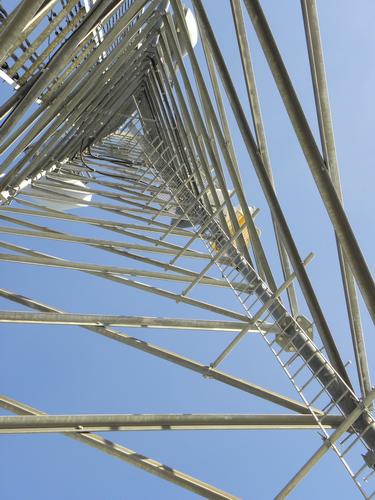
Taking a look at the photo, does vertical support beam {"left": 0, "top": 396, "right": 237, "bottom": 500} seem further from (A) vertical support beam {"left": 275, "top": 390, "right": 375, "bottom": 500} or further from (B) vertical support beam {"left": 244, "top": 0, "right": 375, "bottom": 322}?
(B) vertical support beam {"left": 244, "top": 0, "right": 375, "bottom": 322}

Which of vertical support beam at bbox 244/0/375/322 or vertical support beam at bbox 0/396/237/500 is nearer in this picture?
vertical support beam at bbox 244/0/375/322

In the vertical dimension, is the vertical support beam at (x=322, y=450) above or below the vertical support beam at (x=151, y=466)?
below

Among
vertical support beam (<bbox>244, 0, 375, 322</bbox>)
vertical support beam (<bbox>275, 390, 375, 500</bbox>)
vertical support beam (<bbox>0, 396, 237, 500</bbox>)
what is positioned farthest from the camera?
vertical support beam (<bbox>0, 396, 237, 500</bbox>)

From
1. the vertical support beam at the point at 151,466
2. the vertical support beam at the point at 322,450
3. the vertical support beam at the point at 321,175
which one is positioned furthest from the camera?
the vertical support beam at the point at 151,466

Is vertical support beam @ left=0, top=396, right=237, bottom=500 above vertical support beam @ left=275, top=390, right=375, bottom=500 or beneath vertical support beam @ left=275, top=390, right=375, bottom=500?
above

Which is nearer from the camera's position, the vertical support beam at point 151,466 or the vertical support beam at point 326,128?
the vertical support beam at point 151,466

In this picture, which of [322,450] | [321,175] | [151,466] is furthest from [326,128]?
[151,466]

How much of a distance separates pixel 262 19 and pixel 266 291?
2.96 m

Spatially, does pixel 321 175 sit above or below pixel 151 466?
above

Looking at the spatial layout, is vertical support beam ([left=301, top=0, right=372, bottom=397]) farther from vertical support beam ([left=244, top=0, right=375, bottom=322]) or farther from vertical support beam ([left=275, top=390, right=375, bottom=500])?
vertical support beam ([left=244, top=0, right=375, bottom=322])

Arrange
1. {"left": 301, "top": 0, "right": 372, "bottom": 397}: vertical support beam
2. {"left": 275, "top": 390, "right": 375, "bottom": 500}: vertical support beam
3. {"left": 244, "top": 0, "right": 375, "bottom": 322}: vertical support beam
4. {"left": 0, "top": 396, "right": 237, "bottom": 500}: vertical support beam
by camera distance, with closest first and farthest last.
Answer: {"left": 244, "top": 0, "right": 375, "bottom": 322}: vertical support beam → {"left": 275, "top": 390, "right": 375, "bottom": 500}: vertical support beam → {"left": 0, "top": 396, "right": 237, "bottom": 500}: vertical support beam → {"left": 301, "top": 0, "right": 372, "bottom": 397}: vertical support beam

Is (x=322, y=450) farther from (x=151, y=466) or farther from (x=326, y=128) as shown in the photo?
(x=326, y=128)

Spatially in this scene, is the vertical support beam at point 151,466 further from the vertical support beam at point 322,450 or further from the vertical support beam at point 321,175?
the vertical support beam at point 321,175

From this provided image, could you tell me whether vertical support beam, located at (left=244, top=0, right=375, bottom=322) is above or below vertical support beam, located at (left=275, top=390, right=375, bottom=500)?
above
